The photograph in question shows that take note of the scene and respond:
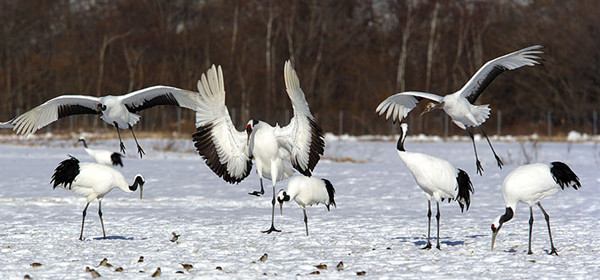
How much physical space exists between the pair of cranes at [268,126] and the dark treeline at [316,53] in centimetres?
2724

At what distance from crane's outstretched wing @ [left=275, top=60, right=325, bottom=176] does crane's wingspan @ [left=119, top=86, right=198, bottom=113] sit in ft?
3.96

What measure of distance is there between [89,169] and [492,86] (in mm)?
34882

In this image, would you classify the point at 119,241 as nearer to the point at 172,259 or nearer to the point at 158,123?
the point at 172,259

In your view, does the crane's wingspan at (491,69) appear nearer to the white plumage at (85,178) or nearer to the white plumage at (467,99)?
the white plumage at (467,99)

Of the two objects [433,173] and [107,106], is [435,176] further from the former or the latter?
Answer: [107,106]

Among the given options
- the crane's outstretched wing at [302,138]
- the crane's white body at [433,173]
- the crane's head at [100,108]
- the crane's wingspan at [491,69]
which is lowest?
the crane's white body at [433,173]

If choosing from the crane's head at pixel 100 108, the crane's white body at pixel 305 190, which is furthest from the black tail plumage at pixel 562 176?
the crane's head at pixel 100 108

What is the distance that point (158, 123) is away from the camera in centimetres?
3969

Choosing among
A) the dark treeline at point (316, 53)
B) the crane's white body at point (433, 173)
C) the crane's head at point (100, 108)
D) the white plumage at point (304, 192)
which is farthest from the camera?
the dark treeline at point (316, 53)

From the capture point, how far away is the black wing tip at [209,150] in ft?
29.3

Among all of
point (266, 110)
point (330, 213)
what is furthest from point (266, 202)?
point (266, 110)

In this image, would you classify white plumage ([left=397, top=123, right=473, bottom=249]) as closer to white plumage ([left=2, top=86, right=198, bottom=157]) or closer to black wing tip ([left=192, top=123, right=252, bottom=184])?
black wing tip ([left=192, top=123, right=252, bottom=184])

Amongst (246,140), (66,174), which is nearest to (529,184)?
(246,140)

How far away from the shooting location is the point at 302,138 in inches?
348
